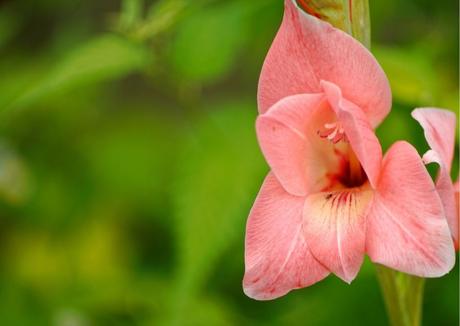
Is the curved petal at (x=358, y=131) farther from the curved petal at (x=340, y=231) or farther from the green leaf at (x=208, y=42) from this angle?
the green leaf at (x=208, y=42)

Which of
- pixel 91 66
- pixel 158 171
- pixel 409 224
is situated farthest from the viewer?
pixel 158 171

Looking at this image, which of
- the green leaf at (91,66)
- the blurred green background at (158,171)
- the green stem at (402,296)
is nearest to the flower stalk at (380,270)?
the green stem at (402,296)

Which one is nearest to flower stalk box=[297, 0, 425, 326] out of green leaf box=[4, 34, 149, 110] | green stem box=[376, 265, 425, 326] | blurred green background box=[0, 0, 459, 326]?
green stem box=[376, 265, 425, 326]

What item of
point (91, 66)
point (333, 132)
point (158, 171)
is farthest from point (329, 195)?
point (158, 171)

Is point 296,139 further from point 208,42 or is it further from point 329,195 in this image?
point 208,42

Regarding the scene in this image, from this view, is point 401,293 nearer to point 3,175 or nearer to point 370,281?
point 370,281

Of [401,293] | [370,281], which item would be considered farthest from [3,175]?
[401,293]

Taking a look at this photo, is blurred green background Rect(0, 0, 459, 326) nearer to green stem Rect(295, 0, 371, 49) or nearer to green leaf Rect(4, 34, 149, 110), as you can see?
green leaf Rect(4, 34, 149, 110)

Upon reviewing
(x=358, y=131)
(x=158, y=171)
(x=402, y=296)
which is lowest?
(x=158, y=171)
